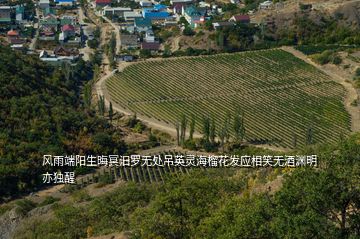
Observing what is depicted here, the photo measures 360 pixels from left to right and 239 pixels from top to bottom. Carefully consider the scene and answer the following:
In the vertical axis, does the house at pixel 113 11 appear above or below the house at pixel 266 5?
below

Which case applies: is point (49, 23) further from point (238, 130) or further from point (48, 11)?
point (238, 130)

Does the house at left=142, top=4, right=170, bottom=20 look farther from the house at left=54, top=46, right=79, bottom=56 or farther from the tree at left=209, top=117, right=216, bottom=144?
the tree at left=209, top=117, right=216, bottom=144

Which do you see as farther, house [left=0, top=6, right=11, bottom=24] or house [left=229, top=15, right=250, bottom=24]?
house [left=0, top=6, right=11, bottom=24]

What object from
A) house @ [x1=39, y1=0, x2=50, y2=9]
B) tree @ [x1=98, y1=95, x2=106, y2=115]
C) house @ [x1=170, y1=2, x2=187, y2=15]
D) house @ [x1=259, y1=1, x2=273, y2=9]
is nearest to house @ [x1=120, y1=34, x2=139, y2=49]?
house @ [x1=170, y1=2, x2=187, y2=15]

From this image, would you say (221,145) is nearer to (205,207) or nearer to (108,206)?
(108,206)

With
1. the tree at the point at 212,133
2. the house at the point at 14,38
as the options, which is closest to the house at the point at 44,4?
the house at the point at 14,38

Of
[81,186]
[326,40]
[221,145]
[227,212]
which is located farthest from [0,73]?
[326,40]

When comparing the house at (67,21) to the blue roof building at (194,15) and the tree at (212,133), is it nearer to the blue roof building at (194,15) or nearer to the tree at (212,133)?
the blue roof building at (194,15)
